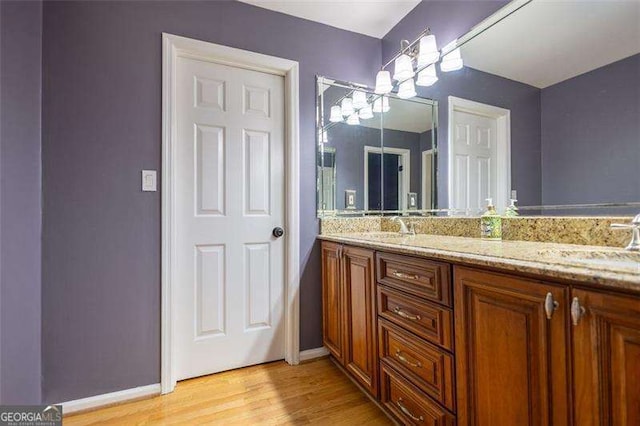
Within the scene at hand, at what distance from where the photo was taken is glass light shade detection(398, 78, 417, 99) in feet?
6.89

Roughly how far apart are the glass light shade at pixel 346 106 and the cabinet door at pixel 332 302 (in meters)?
1.01

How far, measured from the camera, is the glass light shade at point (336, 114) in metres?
2.18

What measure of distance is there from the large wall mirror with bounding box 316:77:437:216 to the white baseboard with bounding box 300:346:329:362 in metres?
0.97

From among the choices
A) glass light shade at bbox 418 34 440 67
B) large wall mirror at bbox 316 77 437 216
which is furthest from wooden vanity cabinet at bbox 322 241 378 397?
glass light shade at bbox 418 34 440 67

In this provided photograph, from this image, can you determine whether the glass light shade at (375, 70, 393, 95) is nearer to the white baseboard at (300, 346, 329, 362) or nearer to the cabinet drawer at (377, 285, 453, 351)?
the cabinet drawer at (377, 285, 453, 351)

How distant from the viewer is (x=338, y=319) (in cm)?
180

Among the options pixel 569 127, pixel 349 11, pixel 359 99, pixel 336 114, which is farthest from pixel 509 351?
A: pixel 349 11

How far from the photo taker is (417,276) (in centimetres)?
115

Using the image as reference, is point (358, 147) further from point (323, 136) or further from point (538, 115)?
point (538, 115)

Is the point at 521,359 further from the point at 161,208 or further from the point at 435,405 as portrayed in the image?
the point at 161,208

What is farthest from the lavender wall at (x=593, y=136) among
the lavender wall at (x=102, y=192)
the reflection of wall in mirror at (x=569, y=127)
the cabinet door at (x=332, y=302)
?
the lavender wall at (x=102, y=192)

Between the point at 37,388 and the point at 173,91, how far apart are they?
1659mm

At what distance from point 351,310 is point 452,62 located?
161 centimetres

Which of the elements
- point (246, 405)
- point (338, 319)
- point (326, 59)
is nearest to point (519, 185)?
point (338, 319)
